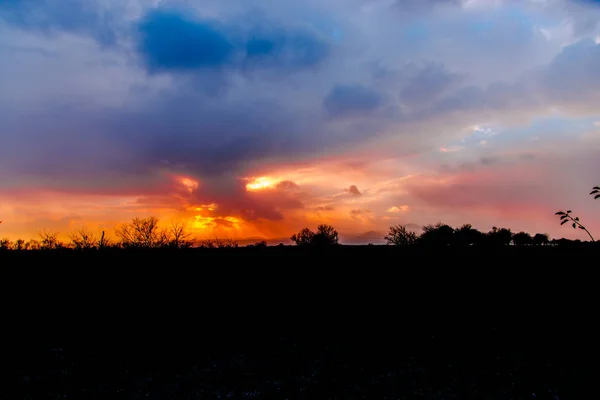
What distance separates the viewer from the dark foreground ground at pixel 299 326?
7.68m

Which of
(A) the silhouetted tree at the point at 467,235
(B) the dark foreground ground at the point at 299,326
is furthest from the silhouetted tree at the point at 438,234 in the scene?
(B) the dark foreground ground at the point at 299,326

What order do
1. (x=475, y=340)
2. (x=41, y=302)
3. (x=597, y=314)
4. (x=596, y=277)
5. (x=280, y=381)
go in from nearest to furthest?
1. (x=280, y=381)
2. (x=475, y=340)
3. (x=597, y=314)
4. (x=41, y=302)
5. (x=596, y=277)

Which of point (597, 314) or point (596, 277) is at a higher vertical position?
point (596, 277)

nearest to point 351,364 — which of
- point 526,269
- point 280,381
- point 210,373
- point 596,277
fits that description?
point 280,381

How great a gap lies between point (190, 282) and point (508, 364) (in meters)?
8.77

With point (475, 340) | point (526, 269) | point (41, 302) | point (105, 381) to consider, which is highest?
point (526, 269)

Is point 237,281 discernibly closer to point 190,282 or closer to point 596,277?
point 190,282

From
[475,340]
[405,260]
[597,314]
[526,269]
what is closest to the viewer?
[475,340]

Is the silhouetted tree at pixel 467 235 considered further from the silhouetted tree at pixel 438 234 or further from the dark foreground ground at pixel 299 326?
the dark foreground ground at pixel 299 326

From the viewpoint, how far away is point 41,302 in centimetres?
1070

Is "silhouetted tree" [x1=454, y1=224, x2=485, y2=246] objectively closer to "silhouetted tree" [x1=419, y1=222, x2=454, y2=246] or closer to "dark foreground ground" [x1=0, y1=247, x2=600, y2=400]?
"silhouetted tree" [x1=419, y1=222, x2=454, y2=246]

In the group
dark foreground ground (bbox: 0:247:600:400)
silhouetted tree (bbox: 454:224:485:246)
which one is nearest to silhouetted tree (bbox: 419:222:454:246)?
silhouetted tree (bbox: 454:224:485:246)

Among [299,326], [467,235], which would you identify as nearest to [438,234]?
[467,235]

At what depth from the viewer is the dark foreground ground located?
768cm
